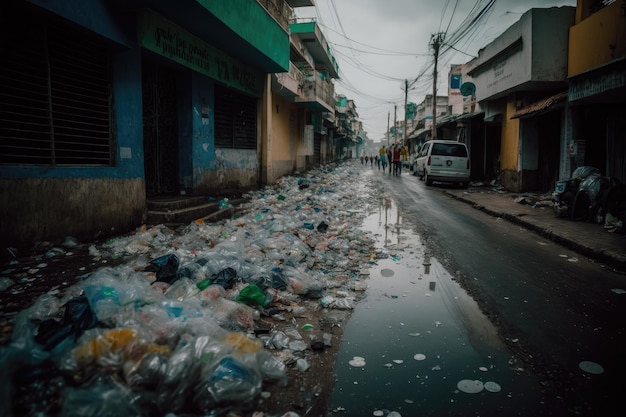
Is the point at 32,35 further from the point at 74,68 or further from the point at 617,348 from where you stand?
the point at 617,348

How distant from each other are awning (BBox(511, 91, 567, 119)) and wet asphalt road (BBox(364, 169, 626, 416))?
5626mm

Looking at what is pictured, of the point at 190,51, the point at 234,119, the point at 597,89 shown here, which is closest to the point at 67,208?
the point at 190,51

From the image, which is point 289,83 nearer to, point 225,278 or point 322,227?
point 322,227

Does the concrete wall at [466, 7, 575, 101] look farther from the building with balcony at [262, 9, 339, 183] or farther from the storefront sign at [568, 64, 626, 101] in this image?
the building with balcony at [262, 9, 339, 183]

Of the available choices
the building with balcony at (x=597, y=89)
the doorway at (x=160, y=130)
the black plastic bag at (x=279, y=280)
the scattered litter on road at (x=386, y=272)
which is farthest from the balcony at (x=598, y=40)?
the doorway at (x=160, y=130)

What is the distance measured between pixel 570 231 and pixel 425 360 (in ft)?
17.1

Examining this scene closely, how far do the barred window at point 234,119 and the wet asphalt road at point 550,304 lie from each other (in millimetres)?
6510

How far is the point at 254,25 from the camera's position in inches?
349

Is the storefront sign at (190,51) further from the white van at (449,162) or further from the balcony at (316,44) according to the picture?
the balcony at (316,44)

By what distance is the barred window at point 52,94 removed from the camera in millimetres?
4398

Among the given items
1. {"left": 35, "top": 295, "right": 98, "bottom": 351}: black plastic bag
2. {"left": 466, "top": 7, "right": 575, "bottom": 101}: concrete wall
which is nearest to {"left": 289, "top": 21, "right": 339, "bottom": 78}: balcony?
{"left": 466, "top": 7, "right": 575, "bottom": 101}: concrete wall

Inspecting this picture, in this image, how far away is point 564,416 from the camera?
74.1 inches

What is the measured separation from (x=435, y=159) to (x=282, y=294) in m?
13.1

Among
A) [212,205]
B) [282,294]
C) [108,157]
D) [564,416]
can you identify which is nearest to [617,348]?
[564,416]
